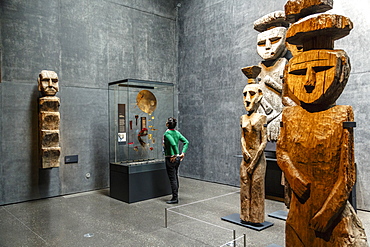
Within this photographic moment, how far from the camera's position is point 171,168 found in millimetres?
5434

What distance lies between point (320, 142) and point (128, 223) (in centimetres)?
319

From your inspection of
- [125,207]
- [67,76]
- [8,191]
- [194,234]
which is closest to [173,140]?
[125,207]

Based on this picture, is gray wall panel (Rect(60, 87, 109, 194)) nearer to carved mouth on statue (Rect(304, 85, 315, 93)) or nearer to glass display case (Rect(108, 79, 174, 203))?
glass display case (Rect(108, 79, 174, 203))

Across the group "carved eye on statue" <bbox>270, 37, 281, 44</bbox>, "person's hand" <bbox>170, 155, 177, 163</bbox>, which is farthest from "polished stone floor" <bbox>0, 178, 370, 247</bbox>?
"carved eye on statue" <bbox>270, 37, 281, 44</bbox>

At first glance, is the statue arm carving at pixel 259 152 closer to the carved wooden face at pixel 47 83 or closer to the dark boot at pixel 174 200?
the dark boot at pixel 174 200

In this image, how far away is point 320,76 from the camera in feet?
6.82

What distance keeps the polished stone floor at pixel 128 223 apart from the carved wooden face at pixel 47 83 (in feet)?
6.58

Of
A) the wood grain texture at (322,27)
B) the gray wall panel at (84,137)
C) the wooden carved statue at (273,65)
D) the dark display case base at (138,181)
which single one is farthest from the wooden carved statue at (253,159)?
the gray wall panel at (84,137)

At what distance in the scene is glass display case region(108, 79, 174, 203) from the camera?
568 cm

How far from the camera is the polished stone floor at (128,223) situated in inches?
147

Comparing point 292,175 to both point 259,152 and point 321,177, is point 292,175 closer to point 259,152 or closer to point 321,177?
point 321,177

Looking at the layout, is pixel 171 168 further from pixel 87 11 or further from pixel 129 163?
pixel 87 11

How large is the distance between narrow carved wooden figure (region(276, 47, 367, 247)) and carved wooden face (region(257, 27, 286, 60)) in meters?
3.39

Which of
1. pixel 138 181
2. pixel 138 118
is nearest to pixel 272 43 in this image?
pixel 138 118
